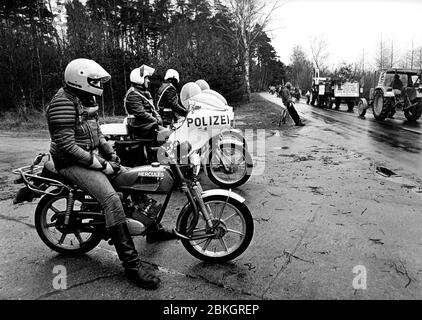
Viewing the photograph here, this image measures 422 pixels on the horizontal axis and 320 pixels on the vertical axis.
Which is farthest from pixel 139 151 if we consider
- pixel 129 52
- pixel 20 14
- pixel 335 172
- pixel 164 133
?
pixel 20 14

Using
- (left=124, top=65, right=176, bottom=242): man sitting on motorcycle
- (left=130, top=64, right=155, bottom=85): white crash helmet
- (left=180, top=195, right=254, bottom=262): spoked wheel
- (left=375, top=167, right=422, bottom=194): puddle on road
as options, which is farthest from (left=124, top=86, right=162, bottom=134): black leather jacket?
(left=375, top=167, right=422, bottom=194): puddle on road

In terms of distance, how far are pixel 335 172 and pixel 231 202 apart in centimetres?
443

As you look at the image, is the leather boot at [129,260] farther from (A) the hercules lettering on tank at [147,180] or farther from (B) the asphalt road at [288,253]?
(A) the hercules lettering on tank at [147,180]

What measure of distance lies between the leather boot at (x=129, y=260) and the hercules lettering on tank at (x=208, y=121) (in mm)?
2561

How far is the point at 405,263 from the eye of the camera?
3465 millimetres

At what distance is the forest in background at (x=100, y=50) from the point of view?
1845cm

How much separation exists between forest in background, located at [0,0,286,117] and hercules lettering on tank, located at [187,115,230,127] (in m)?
12.7

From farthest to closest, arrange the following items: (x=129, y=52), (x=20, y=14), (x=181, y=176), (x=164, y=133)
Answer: (x=20, y=14) < (x=129, y=52) < (x=164, y=133) < (x=181, y=176)

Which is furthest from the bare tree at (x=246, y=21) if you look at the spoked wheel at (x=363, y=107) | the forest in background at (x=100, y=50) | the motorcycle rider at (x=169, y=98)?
the motorcycle rider at (x=169, y=98)

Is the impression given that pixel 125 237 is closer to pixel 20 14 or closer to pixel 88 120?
pixel 88 120

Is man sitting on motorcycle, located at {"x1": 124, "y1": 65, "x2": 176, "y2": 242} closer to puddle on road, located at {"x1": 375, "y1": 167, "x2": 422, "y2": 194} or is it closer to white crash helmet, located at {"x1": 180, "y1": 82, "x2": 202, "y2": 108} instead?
white crash helmet, located at {"x1": 180, "y1": 82, "x2": 202, "y2": 108}

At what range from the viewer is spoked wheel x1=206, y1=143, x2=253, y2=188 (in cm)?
598

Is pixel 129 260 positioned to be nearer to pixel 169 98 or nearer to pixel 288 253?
pixel 288 253

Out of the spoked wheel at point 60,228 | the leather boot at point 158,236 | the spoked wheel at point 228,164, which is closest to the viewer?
the spoked wheel at point 60,228
